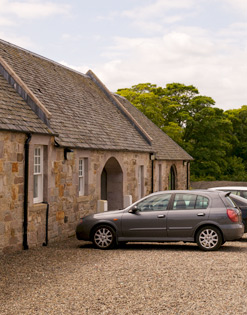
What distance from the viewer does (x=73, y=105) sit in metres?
19.1

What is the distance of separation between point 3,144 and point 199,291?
20.4 feet

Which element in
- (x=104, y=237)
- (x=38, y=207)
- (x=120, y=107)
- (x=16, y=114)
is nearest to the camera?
(x=104, y=237)

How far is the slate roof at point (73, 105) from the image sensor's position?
53.0 feet

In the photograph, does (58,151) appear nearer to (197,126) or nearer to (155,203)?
(155,203)

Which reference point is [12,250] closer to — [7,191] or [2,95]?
[7,191]

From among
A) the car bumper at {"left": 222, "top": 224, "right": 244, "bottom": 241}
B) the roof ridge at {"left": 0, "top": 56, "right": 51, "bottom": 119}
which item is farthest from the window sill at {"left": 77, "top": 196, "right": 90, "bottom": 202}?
the car bumper at {"left": 222, "top": 224, "right": 244, "bottom": 241}

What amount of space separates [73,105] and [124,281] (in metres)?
11.5

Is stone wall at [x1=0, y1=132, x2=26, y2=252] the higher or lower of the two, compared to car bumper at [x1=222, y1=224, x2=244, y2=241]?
higher

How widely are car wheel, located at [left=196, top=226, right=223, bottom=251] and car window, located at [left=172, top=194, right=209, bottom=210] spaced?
2.00 ft

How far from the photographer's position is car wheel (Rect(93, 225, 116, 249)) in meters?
12.8

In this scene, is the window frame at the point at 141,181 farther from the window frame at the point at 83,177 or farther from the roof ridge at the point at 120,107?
the window frame at the point at 83,177

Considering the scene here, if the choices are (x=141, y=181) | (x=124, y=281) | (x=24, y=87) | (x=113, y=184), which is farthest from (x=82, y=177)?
(x=124, y=281)

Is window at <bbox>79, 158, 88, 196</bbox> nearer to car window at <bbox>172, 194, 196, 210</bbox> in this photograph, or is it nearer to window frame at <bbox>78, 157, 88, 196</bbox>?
window frame at <bbox>78, 157, 88, 196</bbox>

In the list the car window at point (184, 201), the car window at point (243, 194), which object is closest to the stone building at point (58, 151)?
the car window at point (184, 201)
